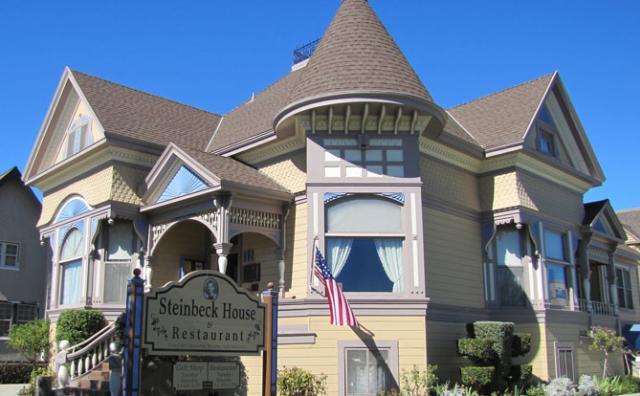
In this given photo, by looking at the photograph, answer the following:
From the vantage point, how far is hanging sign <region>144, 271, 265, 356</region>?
880 centimetres

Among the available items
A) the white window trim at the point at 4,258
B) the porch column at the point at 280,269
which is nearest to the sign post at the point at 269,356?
the porch column at the point at 280,269

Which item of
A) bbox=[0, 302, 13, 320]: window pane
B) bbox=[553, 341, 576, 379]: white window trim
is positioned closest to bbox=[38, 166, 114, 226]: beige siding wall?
bbox=[0, 302, 13, 320]: window pane

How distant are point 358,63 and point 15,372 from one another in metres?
18.2

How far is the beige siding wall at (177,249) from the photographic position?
19641 millimetres

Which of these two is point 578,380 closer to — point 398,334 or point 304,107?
point 398,334

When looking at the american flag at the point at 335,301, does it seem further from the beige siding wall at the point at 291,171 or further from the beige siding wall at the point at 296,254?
the beige siding wall at the point at 291,171

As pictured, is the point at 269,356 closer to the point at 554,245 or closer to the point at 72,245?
the point at 72,245

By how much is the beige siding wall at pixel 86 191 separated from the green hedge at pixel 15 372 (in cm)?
638

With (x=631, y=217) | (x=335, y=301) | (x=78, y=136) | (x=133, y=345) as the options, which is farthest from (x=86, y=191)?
(x=631, y=217)

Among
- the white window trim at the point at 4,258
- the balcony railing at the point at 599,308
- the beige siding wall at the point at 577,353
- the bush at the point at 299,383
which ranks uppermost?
the white window trim at the point at 4,258

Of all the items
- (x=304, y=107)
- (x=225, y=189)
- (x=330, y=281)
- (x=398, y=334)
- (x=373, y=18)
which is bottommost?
(x=398, y=334)

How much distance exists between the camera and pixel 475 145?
1981 cm

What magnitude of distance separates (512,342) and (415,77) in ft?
23.5

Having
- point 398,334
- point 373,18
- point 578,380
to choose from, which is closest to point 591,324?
point 578,380
